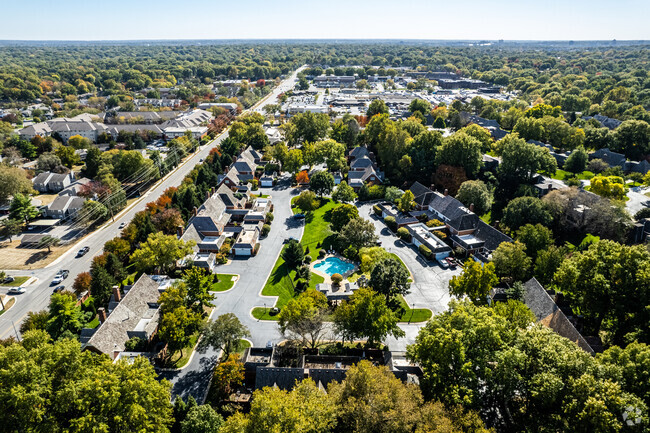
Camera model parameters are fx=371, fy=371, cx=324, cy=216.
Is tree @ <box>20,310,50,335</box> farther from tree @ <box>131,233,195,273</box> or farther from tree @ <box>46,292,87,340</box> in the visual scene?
tree @ <box>131,233,195,273</box>

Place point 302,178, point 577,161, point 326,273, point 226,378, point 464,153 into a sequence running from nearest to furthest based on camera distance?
point 226,378 < point 326,273 < point 464,153 < point 577,161 < point 302,178

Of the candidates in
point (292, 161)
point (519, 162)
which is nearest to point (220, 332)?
point (292, 161)

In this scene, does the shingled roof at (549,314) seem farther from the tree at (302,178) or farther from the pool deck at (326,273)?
the tree at (302,178)

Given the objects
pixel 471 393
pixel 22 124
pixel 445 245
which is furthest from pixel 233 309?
pixel 22 124

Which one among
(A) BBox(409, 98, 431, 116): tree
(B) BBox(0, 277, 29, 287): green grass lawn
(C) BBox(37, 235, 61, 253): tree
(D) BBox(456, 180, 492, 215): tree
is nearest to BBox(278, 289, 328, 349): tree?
(D) BBox(456, 180, 492, 215): tree

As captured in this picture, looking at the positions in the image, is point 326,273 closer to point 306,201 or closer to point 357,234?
point 357,234

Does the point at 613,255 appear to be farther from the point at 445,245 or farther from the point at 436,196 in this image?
the point at 436,196
